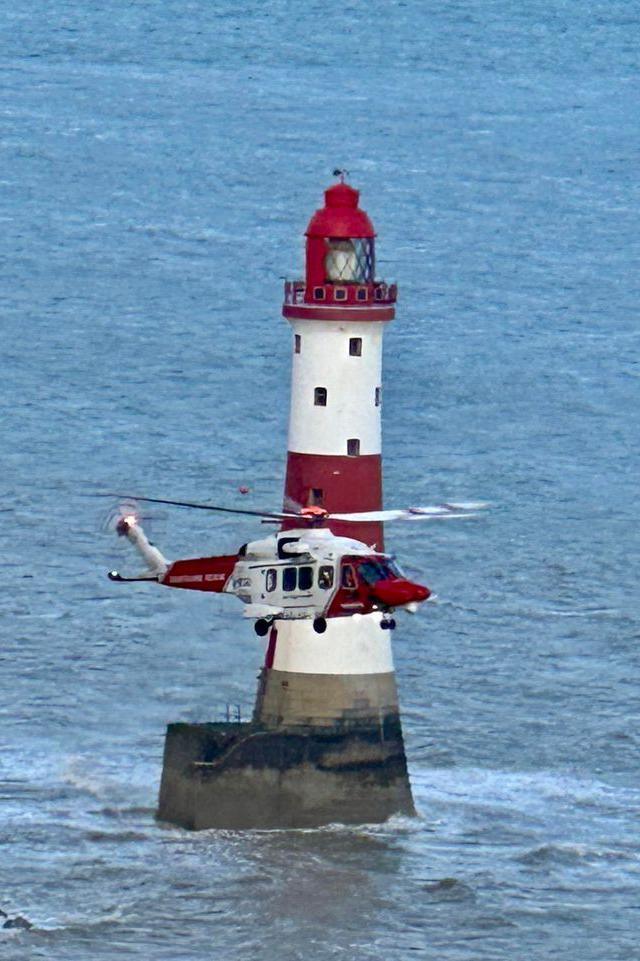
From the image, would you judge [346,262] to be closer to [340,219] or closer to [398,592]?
[340,219]

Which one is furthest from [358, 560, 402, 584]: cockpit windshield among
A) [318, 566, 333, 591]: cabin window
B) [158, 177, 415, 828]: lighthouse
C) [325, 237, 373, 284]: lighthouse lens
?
[325, 237, 373, 284]: lighthouse lens

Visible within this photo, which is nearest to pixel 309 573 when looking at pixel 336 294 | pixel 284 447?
pixel 336 294

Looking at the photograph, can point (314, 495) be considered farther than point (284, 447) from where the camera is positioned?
No

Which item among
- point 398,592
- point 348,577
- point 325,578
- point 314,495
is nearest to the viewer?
point 398,592

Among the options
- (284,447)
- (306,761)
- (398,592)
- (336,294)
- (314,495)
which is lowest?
(306,761)

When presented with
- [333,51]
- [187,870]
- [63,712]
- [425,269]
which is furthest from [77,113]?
[187,870]

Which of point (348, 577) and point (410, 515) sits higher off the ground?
point (410, 515)

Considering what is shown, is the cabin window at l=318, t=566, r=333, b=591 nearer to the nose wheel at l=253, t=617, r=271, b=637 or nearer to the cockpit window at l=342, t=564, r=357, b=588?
the cockpit window at l=342, t=564, r=357, b=588
